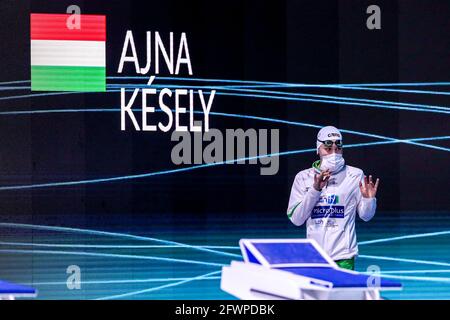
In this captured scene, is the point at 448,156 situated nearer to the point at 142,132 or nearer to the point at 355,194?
the point at 355,194

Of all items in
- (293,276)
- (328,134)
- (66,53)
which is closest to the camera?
(293,276)

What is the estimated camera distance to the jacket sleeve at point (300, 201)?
18.0 feet

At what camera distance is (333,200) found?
5.62 metres

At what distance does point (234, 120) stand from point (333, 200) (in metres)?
0.98

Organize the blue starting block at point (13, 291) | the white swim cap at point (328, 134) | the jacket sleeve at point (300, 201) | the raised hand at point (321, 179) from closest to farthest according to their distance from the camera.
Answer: the blue starting block at point (13, 291) < the raised hand at point (321, 179) < the jacket sleeve at point (300, 201) < the white swim cap at point (328, 134)

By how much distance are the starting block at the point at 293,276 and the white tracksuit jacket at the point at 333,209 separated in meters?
0.96

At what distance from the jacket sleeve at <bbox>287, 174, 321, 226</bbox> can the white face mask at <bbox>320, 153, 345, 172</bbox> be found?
18 cm

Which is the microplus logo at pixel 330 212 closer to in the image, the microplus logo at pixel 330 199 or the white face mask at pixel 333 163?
the microplus logo at pixel 330 199

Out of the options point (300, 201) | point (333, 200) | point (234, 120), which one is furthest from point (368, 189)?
point (234, 120)

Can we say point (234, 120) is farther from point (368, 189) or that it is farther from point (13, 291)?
point (13, 291)

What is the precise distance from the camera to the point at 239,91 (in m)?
6.12

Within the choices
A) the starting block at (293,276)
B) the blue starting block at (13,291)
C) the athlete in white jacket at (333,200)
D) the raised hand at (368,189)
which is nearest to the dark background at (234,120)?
the athlete in white jacket at (333,200)

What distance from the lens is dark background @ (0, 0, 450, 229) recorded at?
231 inches

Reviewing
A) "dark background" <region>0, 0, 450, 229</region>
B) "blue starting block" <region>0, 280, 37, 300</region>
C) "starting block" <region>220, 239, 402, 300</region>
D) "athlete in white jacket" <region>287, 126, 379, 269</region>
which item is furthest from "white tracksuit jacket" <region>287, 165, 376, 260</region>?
"blue starting block" <region>0, 280, 37, 300</region>
